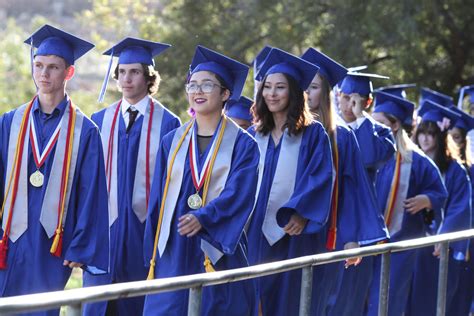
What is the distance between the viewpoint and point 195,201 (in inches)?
263

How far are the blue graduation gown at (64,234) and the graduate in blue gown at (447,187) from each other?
4.10 meters

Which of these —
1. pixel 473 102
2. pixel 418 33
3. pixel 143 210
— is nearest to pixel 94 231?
pixel 143 210

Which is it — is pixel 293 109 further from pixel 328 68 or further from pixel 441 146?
pixel 441 146

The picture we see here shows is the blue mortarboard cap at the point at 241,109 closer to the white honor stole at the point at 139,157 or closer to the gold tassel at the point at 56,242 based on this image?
the white honor stole at the point at 139,157

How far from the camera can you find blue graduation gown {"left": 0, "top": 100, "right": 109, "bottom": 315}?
275 inches

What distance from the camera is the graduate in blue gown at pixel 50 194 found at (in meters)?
6.98

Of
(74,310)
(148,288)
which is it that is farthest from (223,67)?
(74,310)

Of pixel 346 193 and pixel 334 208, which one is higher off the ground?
pixel 346 193

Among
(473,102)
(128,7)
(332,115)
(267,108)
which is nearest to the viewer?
(267,108)

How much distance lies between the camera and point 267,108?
759 centimetres

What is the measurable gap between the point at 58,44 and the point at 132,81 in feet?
3.86

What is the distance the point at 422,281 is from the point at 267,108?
11.0ft

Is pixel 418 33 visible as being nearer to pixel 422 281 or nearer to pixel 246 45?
pixel 246 45

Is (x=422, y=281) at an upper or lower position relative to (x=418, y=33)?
lower
